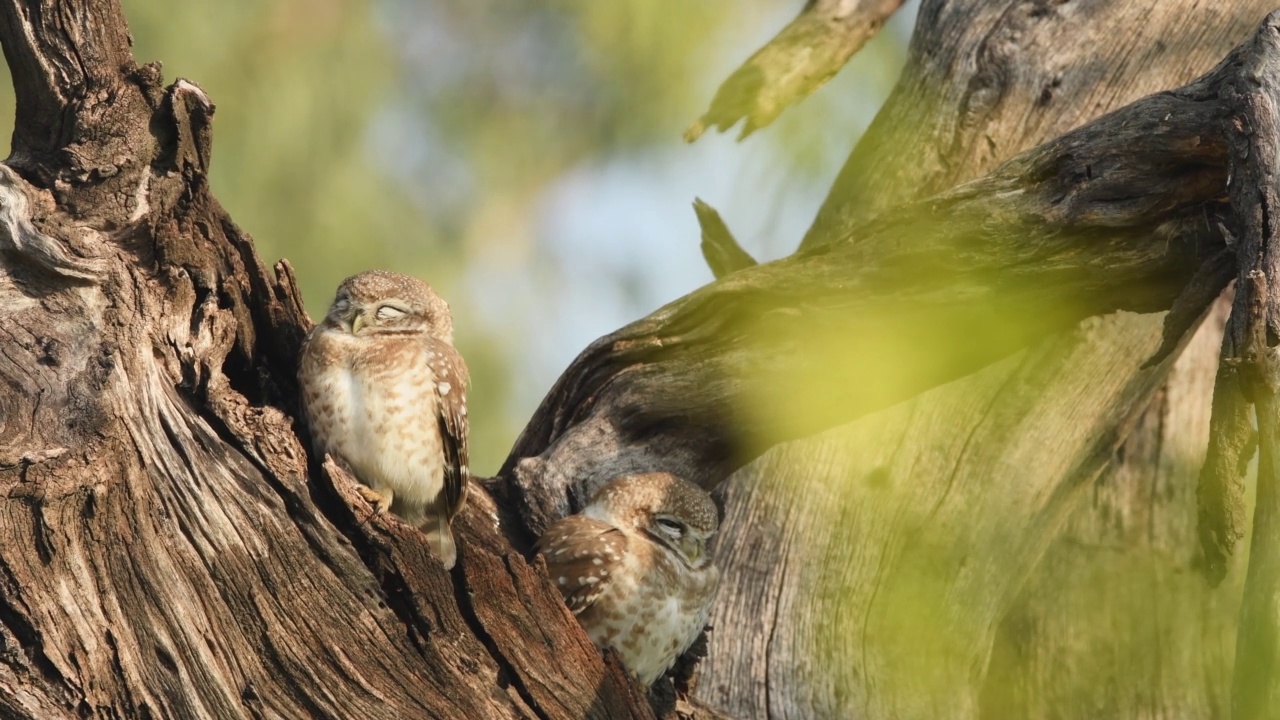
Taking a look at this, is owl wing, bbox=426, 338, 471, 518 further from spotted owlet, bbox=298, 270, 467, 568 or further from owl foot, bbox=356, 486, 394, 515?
owl foot, bbox=356, 486, 394, 515

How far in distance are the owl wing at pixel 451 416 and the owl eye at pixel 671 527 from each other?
2.53 ft

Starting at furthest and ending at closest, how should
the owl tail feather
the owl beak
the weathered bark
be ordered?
the owl beak → the owl tail feather → the weathered bark

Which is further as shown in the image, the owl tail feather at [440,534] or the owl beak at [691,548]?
the owl beak at [691,548]

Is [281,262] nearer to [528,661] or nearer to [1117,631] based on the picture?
[528,661]

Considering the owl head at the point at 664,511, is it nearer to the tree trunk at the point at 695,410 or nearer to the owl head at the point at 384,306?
the tree trunk at the point at 695,410

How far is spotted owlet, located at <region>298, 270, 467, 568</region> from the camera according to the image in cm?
394

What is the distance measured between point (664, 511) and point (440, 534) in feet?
2.83

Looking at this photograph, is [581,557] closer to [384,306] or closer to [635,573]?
[635,573]

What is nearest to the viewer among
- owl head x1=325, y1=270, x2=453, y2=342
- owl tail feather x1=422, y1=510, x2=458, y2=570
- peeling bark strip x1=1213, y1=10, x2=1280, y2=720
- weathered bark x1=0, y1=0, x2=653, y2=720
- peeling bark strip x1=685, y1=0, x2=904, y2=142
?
peeling bark strip x1=1213, y1=10, x2=1280, y2=720

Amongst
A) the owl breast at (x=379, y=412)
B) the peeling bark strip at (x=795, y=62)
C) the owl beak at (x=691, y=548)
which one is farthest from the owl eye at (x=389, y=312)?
the peeling bark strip at (x=795, y=62)

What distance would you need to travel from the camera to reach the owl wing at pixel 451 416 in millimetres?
4051

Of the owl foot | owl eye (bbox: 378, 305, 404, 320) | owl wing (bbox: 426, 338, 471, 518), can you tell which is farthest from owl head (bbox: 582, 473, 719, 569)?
owl eye (bbox: 378, 305, 404, 320)

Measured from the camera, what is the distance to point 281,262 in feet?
12.2

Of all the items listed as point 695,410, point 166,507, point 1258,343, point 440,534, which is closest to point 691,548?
point 695,410
